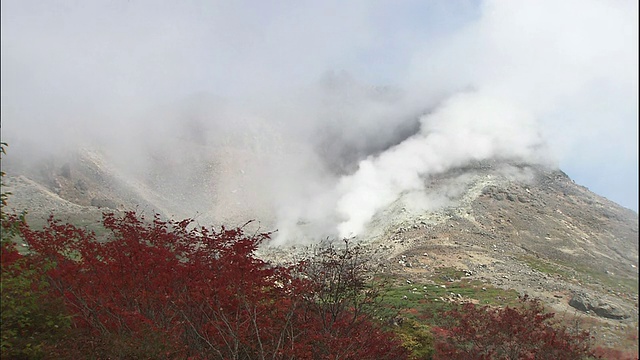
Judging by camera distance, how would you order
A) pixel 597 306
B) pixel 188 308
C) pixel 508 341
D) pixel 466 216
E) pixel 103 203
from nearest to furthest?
pixel 188 308 < pixel 508 341 < pixel 597 306 < pixel 103 203 < pixel 466 216

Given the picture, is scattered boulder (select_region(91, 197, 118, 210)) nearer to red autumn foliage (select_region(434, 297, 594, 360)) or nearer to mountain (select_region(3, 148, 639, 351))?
mountain (select_region(3, 148, 639, 351))

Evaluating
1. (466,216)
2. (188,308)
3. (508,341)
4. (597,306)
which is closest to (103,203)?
(466,216)

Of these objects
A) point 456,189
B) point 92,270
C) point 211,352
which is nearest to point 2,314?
point 92,270

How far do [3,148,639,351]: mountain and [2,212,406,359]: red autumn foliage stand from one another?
1844cm

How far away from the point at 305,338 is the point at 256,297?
1.59 meters

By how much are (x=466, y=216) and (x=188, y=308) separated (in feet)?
162

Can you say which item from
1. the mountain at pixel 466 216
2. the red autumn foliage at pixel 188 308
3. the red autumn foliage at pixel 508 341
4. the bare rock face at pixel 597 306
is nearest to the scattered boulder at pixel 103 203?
the mountain at pixel 466 216

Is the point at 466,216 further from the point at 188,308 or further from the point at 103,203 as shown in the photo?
the point at 188,308

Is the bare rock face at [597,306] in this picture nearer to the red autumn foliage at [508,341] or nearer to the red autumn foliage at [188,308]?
the red autumn foliage at [508,341]

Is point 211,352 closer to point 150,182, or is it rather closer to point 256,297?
point 256,297

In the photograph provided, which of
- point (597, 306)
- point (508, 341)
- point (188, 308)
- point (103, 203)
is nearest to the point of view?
point (188, 308)

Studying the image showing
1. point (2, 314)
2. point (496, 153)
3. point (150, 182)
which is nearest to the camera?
point (2, 314)

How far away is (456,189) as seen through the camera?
6309 centimetres

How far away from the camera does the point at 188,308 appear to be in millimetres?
10453
